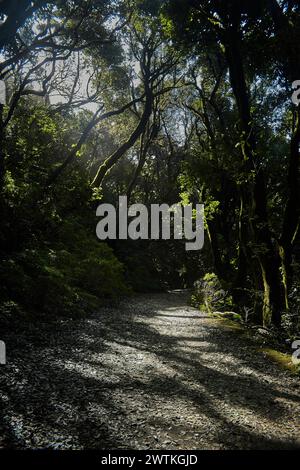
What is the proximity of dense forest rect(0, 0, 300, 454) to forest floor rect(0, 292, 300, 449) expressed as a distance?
1536 millimetres

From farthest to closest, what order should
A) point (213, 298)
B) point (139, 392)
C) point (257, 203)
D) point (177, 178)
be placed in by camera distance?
1. point (177, 178)
2. point (213, 298)
3. point (257, 203)
4. point (139, 392)

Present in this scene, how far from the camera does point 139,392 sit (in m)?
5.38

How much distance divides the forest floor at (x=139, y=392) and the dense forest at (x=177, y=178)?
1536 millimetres

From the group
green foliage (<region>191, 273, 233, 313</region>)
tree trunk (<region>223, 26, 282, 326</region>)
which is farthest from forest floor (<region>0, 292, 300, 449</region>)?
green foliage (<region>191, 273, 233, 313</region>)

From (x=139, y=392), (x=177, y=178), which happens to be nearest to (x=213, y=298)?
(x=177, y=178)

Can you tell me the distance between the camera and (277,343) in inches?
332

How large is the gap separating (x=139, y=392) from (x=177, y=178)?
11708 mm

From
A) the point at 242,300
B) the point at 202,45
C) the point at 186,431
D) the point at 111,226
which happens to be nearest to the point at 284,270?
the point at 242,300

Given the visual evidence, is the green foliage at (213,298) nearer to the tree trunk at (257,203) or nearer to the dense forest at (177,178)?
the dense forest at (177,178)

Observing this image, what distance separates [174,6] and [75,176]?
9.06 metres

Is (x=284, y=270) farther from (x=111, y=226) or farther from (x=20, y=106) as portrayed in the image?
(x=111, y=226)

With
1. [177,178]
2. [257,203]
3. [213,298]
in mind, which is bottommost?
[213,298]

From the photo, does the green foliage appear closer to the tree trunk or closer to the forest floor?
the tree trunk

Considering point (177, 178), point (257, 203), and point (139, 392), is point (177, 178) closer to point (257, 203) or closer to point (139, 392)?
point (257, 203)
